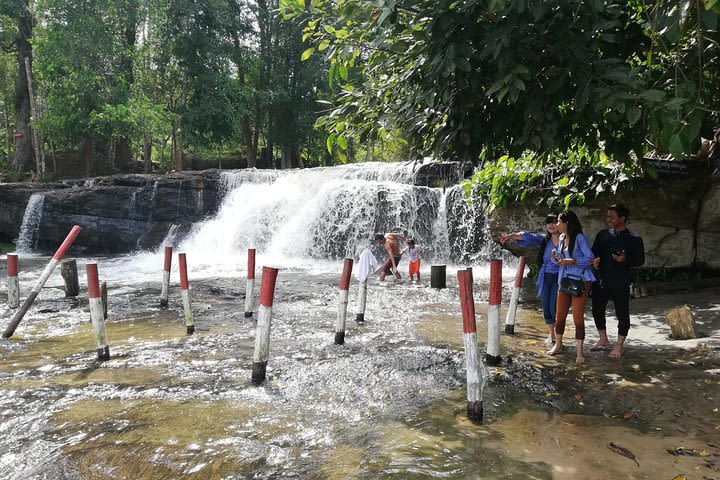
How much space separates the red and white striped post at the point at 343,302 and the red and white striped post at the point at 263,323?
1510 mm

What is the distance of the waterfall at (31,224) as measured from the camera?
72.1 feet

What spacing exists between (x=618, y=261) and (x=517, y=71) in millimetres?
3143

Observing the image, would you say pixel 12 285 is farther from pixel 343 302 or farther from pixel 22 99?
pixel 22 99

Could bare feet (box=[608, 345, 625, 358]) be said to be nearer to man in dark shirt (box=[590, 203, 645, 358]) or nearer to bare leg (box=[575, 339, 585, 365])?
Answer: man in dark shirt (box=[590, 203, 645, 358])

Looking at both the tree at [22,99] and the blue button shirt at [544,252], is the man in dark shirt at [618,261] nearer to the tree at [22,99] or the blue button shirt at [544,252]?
the blue button shirt at [544,252]

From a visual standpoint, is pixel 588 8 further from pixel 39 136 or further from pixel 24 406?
pixel 39 136

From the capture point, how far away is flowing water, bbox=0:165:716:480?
11.9 feet

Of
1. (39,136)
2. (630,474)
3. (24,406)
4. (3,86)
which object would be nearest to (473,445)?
(630,474)

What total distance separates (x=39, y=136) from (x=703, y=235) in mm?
30115

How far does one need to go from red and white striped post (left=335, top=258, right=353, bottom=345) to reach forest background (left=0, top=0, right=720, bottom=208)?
155 cm

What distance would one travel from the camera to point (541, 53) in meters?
4.14

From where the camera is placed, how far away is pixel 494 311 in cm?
541

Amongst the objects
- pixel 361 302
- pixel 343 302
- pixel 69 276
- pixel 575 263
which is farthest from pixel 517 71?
pixel 69 276

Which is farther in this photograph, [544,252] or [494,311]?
[544,252]
